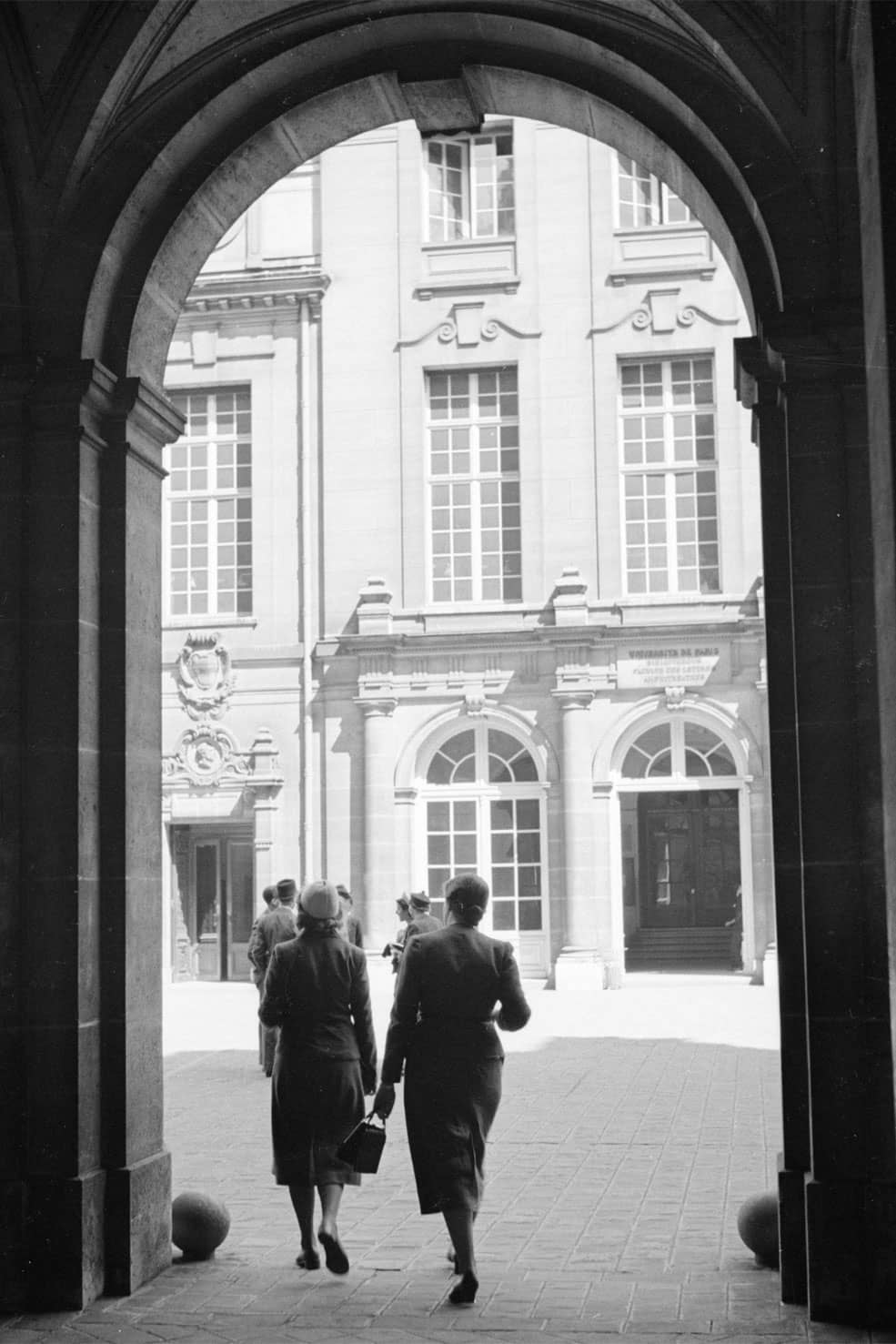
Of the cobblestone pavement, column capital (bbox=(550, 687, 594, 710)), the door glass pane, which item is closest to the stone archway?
the cobblestone pavement

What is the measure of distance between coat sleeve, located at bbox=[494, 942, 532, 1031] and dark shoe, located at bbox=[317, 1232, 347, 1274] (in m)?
1.05

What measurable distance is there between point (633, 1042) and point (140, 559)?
32.6 feet

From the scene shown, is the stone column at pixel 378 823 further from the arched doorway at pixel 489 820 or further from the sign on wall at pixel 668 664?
the sign on wall at pixel 668 664

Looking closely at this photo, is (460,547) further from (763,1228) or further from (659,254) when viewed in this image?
(763,1228)

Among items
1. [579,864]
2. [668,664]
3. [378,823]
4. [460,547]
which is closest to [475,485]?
[460,547]

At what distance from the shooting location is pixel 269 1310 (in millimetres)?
5922

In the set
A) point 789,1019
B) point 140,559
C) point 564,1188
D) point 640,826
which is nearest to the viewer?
point 789,1019

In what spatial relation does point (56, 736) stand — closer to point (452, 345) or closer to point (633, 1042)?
point (633, 1042)

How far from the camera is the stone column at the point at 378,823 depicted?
73.7 feet

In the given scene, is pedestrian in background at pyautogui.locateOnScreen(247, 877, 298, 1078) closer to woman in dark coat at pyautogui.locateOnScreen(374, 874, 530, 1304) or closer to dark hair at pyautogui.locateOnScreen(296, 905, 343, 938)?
dark hair at pyautogui.locateOnScreen(296, 905, 343, 938)

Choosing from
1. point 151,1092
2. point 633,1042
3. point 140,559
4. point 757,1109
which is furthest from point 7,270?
point 633,1042

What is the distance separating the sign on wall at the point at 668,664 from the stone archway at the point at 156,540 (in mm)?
15656

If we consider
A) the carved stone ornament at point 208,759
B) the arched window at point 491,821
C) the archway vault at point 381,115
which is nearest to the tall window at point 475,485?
the arched window at point 491,821

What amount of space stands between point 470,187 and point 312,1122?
63.7ft
